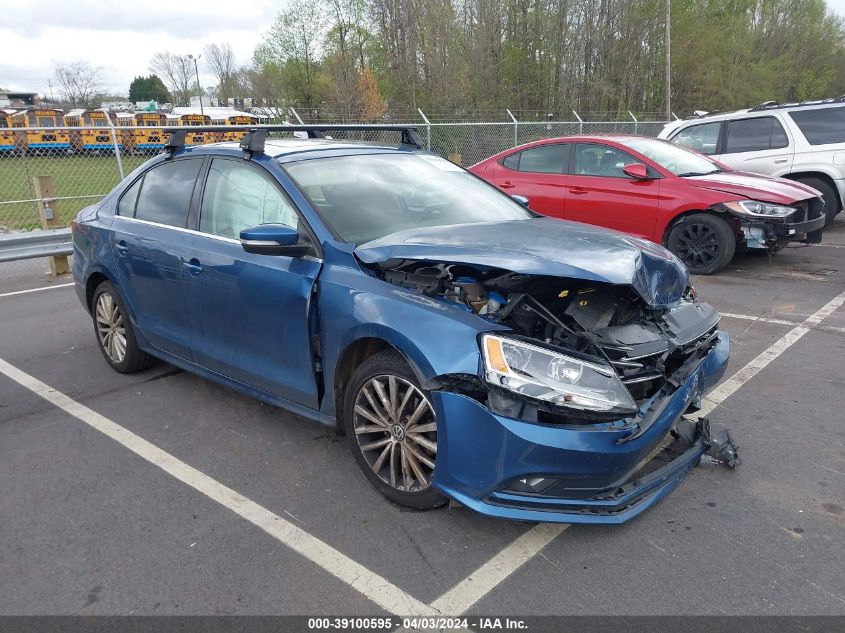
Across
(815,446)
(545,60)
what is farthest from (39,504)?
(545,60)

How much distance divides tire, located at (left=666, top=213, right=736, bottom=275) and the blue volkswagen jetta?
13.1ft

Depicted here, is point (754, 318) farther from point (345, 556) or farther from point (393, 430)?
point (345, 556)

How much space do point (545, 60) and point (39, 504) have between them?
3259cm

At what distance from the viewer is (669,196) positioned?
7.46m

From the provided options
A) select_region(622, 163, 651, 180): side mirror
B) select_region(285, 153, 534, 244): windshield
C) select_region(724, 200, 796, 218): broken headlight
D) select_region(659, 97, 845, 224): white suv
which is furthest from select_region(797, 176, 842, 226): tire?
select_region(285, 153, 534, 244): windshield

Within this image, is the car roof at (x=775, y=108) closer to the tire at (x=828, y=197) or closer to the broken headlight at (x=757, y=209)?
the tire at (x=828, y=197)

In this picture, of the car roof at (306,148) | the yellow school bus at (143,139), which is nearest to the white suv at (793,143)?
the car roof at (306,148)

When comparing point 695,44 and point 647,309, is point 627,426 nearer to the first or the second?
point 647,309

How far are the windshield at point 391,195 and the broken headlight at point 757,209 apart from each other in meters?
3.95

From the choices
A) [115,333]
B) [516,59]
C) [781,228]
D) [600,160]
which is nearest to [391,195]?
[115,333]

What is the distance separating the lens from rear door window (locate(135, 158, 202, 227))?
4121 mm

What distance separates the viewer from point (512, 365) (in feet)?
8.34

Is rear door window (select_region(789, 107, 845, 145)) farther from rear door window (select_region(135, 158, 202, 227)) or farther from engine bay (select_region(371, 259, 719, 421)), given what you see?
rear door window (select_region(135, 158, 202, 227))

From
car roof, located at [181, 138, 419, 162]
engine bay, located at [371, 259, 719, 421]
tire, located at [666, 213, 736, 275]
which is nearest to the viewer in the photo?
engine bay, located at [371, 259, 719, 421]
